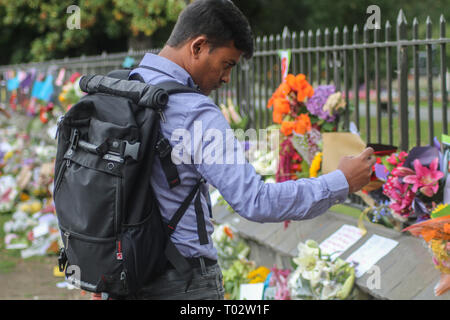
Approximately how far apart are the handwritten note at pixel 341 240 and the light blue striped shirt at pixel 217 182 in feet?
6.08

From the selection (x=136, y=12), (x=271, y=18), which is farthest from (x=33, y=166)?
(x=271, y=18)

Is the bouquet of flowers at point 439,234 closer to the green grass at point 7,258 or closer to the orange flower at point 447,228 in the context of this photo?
the orange flower at point 447,228

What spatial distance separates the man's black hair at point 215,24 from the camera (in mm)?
2107

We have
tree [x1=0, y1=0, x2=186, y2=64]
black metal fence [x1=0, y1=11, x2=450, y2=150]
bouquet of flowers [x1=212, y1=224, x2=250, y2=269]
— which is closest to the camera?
black metal fence [x1=0, y1=11, x2=450, y2=150]

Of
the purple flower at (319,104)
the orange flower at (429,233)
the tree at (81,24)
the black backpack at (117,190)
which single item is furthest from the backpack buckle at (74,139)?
the tree at (81,24)

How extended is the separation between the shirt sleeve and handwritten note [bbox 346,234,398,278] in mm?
1689

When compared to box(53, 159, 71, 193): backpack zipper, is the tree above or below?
above

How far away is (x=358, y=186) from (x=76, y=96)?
631 cm

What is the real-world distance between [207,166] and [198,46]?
0.45 m

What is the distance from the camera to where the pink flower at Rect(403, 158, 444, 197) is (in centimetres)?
314

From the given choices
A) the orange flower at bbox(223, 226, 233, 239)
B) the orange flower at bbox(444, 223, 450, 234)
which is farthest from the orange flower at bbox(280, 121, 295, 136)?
the orange flower at bbox(444, 223, 450, 234)

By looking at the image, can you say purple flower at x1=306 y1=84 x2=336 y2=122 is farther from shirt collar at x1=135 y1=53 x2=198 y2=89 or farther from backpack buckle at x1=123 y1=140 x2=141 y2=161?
backpack buckle at x1=123 y1=140 x2=141 y2=161

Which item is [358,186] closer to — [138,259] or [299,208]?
[299,208]

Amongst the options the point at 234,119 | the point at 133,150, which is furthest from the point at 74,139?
the point at 234,119
